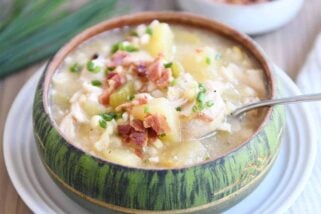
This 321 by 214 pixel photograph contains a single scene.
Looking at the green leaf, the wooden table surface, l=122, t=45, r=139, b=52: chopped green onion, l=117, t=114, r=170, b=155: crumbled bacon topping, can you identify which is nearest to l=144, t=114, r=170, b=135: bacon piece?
l=117, t=114, r=170, b=155: crumbled bacon topping

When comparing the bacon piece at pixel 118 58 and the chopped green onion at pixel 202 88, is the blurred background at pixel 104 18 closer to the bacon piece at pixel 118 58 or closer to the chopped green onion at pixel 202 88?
the bacon piece at pixel 118 58

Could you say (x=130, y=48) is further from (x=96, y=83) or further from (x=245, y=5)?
(x=245, y=5)

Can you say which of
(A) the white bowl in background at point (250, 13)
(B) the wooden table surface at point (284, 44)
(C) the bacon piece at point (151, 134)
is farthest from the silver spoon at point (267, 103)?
(A) the white bowl in background at point (250, 13)

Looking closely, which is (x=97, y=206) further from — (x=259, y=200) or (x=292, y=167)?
(x=292, y=167)

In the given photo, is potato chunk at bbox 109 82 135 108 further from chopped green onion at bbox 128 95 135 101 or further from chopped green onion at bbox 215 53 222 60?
chopped green onion at bbox 215 53 222 60

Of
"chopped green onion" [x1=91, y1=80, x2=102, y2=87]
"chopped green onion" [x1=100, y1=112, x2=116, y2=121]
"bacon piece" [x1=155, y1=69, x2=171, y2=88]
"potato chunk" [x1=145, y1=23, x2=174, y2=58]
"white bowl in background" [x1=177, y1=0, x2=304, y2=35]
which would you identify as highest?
"white bowl in background" [x1=177, y1=0, x2=304, y2=35]

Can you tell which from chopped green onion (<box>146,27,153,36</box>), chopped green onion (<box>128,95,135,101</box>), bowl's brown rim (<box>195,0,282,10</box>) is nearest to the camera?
Result: chopped green onion (<box>128,95,135,101</box>)
